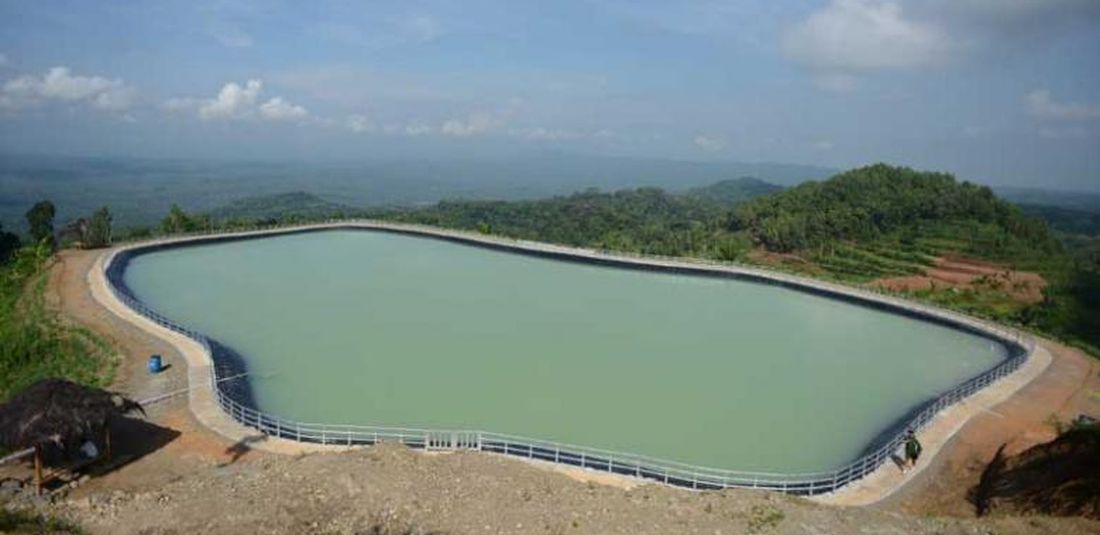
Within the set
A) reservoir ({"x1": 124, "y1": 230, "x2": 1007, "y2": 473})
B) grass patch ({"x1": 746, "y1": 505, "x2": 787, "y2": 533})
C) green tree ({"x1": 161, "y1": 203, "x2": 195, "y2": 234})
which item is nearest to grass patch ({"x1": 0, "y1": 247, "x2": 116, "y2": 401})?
reservoir ({"x1": 124, "y1": 230, "x2": 1007, "y2": 473})

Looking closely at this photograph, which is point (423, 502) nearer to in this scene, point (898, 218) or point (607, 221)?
point (898, 218)

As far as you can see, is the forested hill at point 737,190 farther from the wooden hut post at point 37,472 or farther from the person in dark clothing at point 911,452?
the wooden hut post at point 37,472

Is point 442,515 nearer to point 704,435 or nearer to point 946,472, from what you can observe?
point 704,435

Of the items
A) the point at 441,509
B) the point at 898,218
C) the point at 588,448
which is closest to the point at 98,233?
the point at 588,448

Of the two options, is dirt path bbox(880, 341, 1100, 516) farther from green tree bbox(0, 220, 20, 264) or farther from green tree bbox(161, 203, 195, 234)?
green tree bbox(161, 203, 195, 234)

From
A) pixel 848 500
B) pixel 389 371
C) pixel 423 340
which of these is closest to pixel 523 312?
pixel 423 340

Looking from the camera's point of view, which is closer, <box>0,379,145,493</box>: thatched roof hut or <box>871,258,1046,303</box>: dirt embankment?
<box>0,379,145,493</box>: thatched roof hut

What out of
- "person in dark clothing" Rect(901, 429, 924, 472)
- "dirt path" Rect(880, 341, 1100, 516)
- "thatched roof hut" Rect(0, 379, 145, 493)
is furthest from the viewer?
"person in dark clothing" Rect(901, 429, 924, 472)
